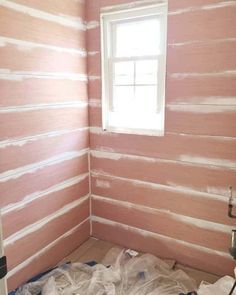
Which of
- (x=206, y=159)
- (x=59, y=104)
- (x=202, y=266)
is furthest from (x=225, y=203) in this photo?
(x=59, y=104)

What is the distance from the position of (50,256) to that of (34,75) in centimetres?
160

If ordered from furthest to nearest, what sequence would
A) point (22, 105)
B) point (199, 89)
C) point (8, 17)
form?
point (199, 89) < point (22, 105) < point (8, 17)

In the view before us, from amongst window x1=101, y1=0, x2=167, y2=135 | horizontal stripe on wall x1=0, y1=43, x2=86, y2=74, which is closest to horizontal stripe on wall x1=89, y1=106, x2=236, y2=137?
window x1=101, y1=0, x2=167, y2=135

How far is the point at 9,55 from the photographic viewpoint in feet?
6.35

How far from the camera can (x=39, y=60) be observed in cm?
218

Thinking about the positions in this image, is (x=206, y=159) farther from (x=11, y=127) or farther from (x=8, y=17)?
(x=8, y=17)

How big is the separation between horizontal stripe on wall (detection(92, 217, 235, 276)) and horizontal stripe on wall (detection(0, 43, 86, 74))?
1.61 meters

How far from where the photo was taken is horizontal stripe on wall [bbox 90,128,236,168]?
2205mm

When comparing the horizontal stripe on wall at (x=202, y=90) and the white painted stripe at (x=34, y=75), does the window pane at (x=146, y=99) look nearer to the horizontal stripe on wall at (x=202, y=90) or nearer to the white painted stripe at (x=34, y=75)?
the horizontal stripe on wall at (x=202, y=90)

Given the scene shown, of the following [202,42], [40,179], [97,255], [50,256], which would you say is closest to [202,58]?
[202,42]

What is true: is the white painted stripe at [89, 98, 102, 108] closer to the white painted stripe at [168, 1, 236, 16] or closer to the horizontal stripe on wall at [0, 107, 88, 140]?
the horizontal stripe on wall at [0, 107, 88, 140]

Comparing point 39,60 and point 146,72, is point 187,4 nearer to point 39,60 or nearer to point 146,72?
point 146,72

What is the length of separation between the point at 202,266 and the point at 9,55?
236 cm

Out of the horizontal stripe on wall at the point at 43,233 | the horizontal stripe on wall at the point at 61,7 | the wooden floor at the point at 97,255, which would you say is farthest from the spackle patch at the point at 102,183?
the horizontal stripe on wall at the point at 61,7
